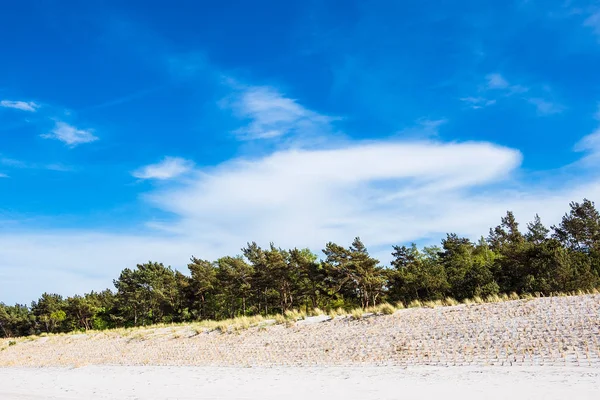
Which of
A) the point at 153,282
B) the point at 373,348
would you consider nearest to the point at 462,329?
the point at 373,348

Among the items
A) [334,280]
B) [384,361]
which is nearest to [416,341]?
[384,361]

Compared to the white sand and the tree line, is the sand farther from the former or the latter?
the tree line

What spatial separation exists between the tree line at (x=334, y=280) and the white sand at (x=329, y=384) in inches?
1255

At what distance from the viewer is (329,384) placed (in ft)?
44.3

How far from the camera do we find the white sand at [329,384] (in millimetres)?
10453

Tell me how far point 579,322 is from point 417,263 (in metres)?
41.1

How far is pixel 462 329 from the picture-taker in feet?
66.9

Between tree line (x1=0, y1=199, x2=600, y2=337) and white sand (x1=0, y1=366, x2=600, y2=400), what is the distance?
31.9 metres

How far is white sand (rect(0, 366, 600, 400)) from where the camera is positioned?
34.3 ft

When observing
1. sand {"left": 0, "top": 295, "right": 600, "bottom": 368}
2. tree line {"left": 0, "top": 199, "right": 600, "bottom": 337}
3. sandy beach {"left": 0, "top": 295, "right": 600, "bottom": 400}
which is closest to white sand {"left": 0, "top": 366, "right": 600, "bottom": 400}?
sandy beach {"left": 0, "top": 295, "right": 600, "bottom": 400}

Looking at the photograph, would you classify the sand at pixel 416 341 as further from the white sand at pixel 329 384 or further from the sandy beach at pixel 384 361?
the white sand at pixel 329 384

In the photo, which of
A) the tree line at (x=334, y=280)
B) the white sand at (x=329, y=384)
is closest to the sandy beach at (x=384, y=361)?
the white sand at (x=329, y=384)

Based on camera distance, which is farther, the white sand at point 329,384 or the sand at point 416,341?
the sand at point 416,341

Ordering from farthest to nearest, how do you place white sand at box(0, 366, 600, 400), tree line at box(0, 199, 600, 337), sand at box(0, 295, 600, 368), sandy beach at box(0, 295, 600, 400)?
tree line at box(0, 199, 600, 337)
sand at box(0, 295, 600, 368)
sandy beach at box(0, 295, 600, 400)
white sand at box(0, 366, 600, 400)
